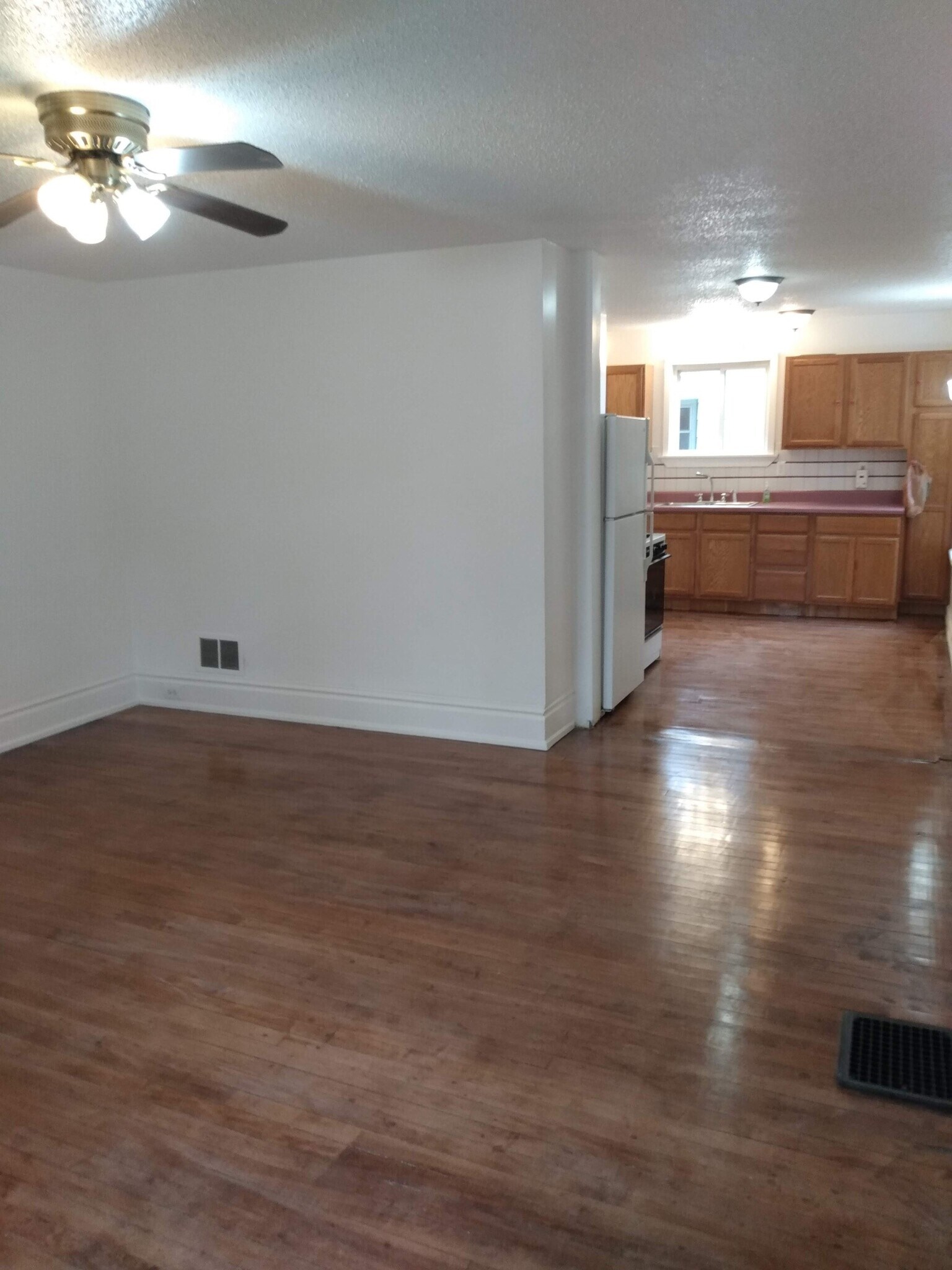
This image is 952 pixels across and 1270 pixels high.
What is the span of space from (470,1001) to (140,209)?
236 cm

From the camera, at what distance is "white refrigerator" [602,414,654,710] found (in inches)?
192

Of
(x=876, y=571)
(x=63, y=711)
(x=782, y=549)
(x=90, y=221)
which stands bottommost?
(x=63, y=711)

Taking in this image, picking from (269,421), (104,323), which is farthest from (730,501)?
(104,323)

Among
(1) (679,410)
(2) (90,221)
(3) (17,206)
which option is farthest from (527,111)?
(1) (679,410)

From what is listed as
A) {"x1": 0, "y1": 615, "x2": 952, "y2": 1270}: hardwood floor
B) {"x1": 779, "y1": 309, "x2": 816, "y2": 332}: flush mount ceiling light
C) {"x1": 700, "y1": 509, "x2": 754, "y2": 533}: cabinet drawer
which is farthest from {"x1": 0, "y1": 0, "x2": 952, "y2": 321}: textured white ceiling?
{"x1": 700, "y1": 509, "x2": 754, "y2": 533}: cabinet drawer

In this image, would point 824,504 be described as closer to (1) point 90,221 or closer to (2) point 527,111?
(2) point 527,111

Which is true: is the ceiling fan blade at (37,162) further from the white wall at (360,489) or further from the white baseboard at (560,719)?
the white baseboard at (560,719)

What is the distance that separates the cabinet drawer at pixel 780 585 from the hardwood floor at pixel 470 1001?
312 cm

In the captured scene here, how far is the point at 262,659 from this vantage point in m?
5.27

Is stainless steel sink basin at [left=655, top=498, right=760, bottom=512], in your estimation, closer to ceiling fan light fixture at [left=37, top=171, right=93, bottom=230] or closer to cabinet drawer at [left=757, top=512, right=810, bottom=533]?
cabinet drawer at [left=757, top=512, right=810, bottom=533]

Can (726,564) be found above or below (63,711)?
above

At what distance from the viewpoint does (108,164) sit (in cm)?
255

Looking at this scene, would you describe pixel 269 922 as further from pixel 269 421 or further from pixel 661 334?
pixel 661 334

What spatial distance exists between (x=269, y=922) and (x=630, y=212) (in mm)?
2950
